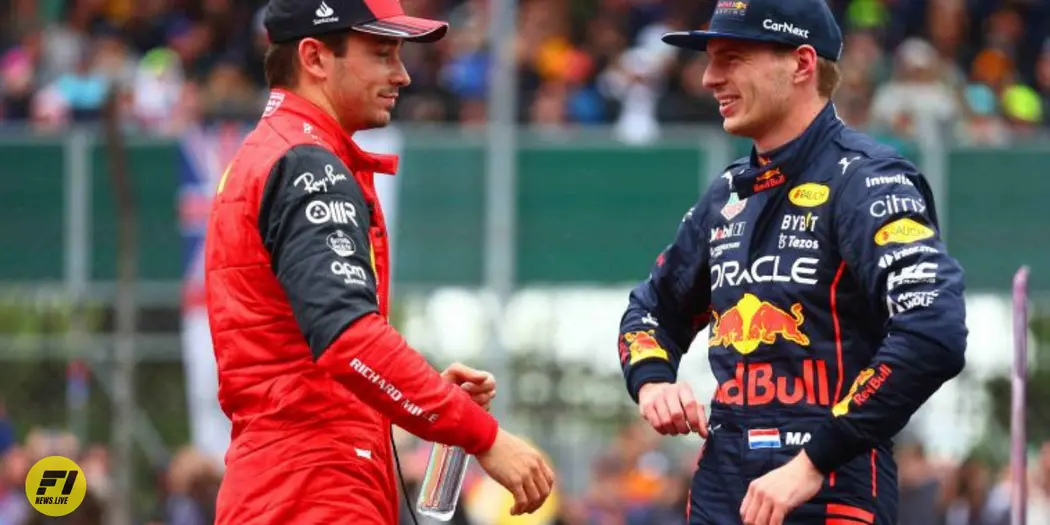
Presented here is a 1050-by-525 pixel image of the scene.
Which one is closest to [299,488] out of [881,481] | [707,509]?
[707,509]

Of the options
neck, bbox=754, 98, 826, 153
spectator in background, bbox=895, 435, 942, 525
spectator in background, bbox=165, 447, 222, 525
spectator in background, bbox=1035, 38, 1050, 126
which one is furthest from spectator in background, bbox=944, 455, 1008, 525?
neck, bbox=754, 98, 826, 153

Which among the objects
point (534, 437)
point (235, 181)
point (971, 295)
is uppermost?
point (235, 181)

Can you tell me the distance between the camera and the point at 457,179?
53.6 ft

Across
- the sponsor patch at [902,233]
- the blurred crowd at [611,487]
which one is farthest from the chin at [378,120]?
the blurred crowd at [611,487]

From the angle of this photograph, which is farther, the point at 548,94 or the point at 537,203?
the point at 548,94

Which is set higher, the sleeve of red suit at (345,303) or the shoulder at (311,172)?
the shoulder at (311,172)

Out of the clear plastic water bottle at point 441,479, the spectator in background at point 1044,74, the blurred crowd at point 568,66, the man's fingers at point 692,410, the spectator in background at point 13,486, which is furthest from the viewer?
the spectator in background at point 1044,74

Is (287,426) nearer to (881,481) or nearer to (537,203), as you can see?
(881,481)

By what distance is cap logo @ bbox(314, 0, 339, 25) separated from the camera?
5535 millimetres

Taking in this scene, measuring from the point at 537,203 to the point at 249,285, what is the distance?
1106 centimetres

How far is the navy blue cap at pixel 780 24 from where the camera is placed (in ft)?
18.7

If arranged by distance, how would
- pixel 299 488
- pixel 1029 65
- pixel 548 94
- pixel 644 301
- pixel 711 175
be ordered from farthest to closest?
pixel 1029 65, pixel 548 94, pixel 711 175, pixel 644 301, pixel 299 488

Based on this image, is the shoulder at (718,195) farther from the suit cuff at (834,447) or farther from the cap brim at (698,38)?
the suit cuff at (834,447)

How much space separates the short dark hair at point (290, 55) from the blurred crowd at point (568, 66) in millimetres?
10627
